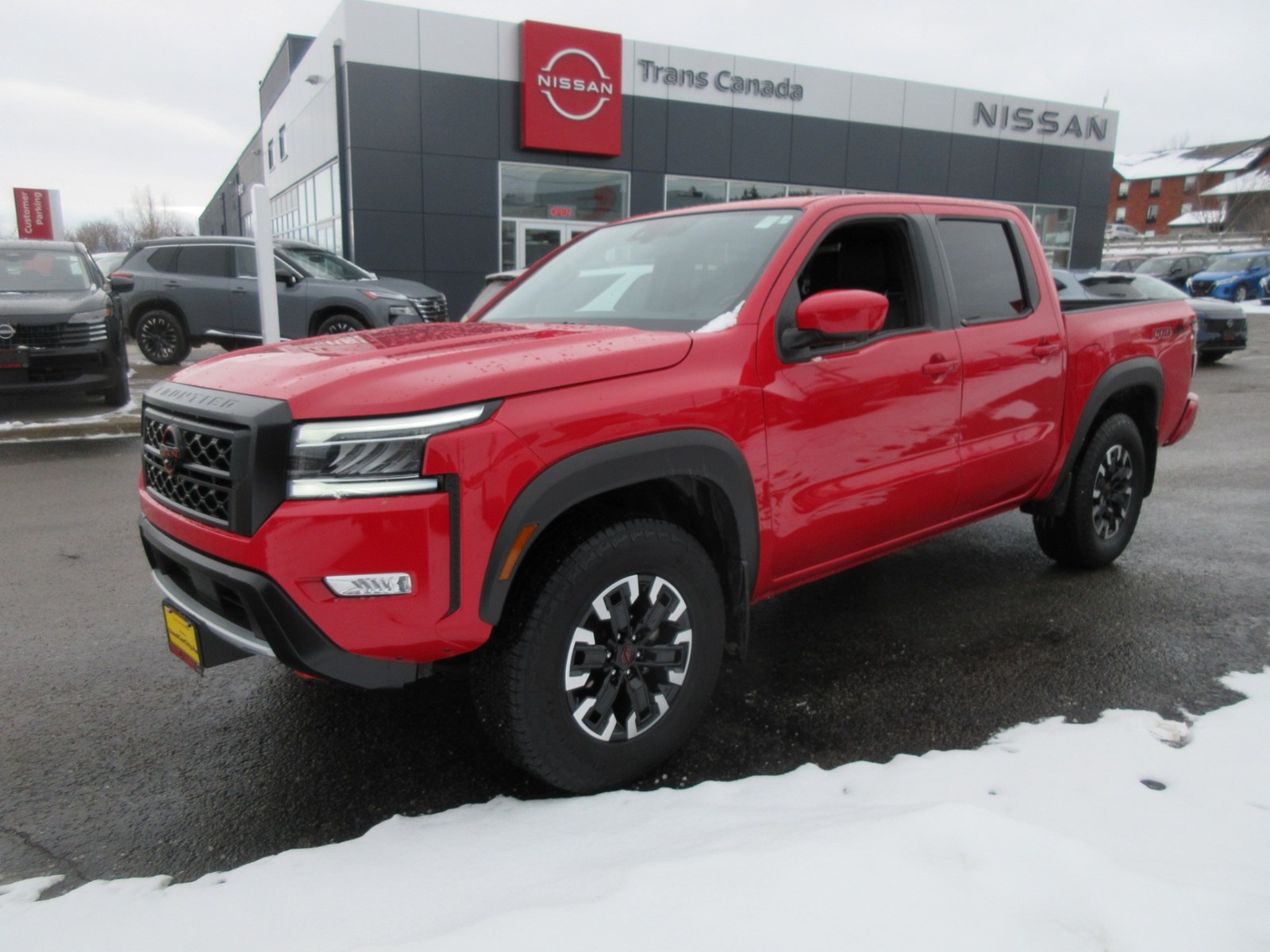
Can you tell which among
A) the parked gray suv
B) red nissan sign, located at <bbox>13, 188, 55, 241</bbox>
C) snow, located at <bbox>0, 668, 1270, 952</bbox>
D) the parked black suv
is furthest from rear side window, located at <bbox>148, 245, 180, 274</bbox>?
red nissan sign, located at <bbox>13, 188, 55, 241</bbox>

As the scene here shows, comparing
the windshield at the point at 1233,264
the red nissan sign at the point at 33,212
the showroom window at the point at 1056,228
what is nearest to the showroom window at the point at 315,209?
the red nissan sign at the point at 33,212

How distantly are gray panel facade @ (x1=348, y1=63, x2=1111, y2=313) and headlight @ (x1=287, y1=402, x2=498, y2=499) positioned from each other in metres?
16.6

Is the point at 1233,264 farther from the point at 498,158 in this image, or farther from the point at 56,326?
the point at 56,326

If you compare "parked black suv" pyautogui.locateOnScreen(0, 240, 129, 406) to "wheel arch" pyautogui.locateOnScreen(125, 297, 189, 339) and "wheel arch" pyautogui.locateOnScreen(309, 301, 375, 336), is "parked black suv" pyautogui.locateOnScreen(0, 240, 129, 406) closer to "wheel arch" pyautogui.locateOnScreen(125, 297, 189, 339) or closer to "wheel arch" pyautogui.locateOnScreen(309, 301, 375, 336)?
"wheel arch" pyautogui.locateOnScreen(309, 301, 375, 336)

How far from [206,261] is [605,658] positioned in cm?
1298

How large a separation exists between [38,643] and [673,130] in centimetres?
1822

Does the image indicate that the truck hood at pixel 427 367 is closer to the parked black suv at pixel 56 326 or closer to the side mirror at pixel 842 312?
the side mirror at pixel 842 312

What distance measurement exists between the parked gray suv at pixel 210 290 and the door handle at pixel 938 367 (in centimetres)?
1036

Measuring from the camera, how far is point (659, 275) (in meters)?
3.32

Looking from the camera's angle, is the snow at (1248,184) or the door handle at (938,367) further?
the snow at (1248,184)

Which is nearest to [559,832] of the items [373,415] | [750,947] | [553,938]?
[553,938]

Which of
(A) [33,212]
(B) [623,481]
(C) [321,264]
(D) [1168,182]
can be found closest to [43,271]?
(C) [321,264]

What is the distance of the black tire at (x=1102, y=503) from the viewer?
14.5 ft

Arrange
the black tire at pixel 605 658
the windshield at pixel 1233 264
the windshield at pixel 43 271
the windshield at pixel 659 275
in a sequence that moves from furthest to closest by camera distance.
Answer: the windshield at pixel 1233 264
the windshield at pixel 43 271
the windshield at pixel 659 275
the black tire at pixel 605 658
